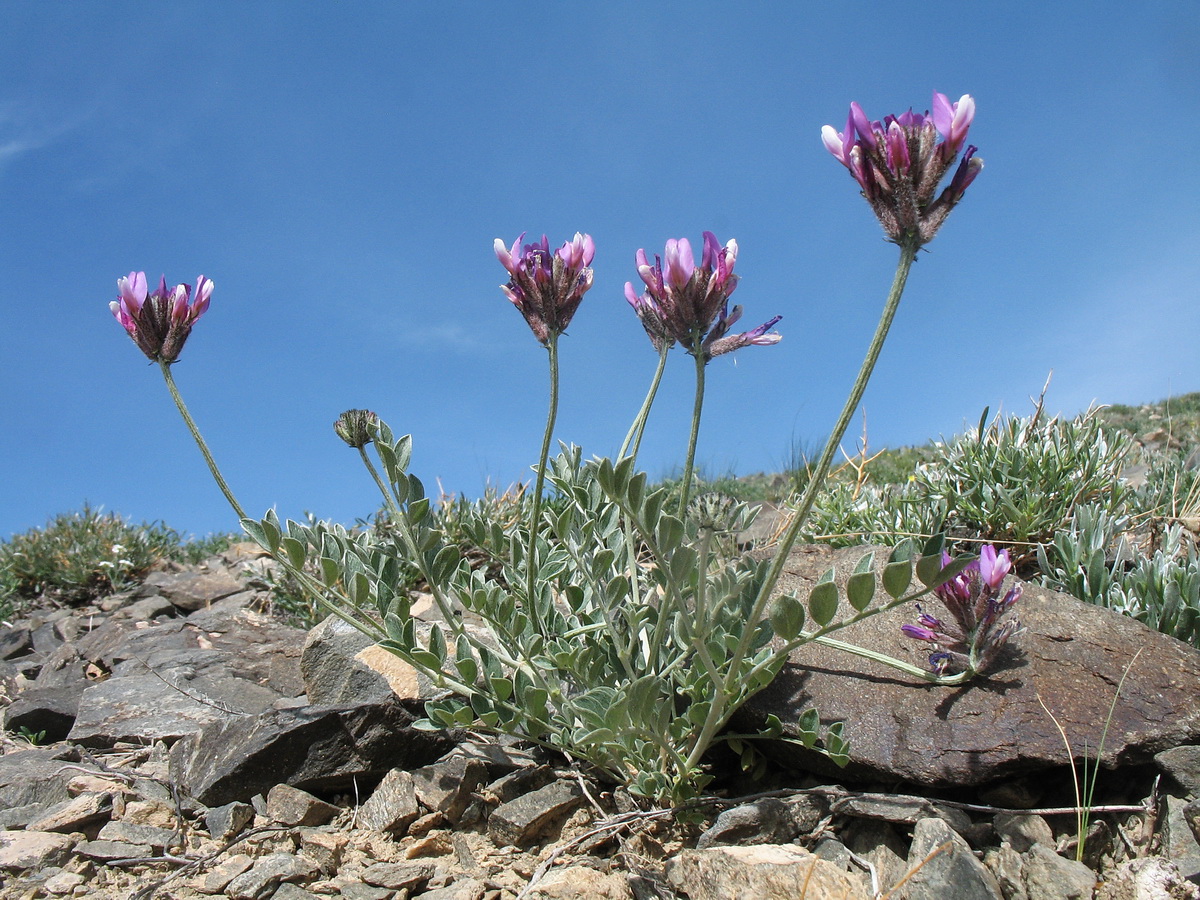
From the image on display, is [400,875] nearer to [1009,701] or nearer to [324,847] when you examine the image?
[324,847]

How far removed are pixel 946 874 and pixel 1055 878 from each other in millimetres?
324

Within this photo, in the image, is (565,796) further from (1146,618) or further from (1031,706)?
(1146,618)

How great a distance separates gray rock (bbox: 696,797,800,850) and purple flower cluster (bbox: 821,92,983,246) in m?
1.78

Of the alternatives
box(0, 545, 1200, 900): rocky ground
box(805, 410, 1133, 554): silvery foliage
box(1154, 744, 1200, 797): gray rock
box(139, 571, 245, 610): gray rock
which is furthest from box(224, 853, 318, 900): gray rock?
box(139, 571, 245, 610): gray rock

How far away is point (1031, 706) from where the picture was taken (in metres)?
2.90

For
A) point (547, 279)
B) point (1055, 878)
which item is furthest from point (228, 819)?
point (1055, 878)

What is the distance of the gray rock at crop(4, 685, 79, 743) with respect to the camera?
4.47 meters

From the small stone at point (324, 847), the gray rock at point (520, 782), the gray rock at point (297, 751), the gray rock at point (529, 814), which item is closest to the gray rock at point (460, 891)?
the gray rock at point (529, 814)

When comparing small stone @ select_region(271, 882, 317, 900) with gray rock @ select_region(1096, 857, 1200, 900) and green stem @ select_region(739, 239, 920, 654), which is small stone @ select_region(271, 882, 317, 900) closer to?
green stem @ select_region(739, 239, 920, 654)

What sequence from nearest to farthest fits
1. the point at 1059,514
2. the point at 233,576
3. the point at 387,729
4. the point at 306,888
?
the point at 306,888 → the point at 387,729 → the point at 1059,514 → the point at 233,576

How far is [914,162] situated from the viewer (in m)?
2.01

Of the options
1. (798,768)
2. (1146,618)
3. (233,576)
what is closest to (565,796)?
(798,768)

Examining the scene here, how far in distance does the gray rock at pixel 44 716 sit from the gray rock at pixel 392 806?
223 centimetres

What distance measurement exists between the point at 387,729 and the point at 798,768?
1.58 metres
